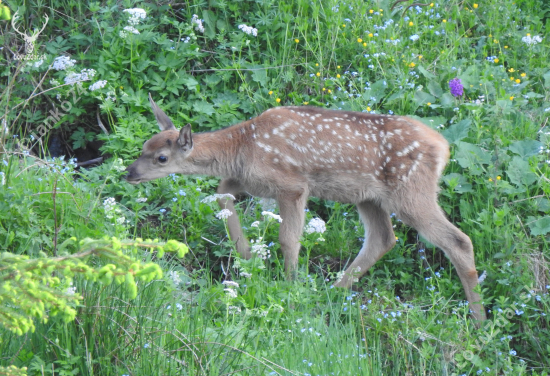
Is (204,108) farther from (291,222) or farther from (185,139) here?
(291,222)

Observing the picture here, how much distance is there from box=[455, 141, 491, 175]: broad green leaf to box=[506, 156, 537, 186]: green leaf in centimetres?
24

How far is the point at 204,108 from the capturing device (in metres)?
8.09

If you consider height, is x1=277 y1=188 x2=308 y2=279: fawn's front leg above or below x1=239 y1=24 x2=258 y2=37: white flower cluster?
below

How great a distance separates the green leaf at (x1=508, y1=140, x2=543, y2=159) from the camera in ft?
23.2

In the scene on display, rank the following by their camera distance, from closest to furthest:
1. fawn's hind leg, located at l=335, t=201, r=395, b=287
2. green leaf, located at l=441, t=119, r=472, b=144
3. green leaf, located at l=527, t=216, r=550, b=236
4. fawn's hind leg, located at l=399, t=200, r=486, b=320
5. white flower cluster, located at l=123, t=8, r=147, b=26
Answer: fawn's hind leg, located at l=399, t=200, r=486, b=320
green leaf, located at l=527, t=216, r=550, b=236
fawn's hind leg, located at l=335, t=201, r=395, b=287
green leaf, located at l=441, t=119, r=472, b=144
white flower cluster, located at l=123, t=8, r=147, b=26

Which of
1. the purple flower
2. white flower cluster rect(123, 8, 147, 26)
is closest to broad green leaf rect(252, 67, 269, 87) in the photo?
white flower cluster rect(123, 8, 147, 26)

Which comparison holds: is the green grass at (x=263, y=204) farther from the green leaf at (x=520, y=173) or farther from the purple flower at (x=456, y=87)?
the purple flower at (x=456, y=87)

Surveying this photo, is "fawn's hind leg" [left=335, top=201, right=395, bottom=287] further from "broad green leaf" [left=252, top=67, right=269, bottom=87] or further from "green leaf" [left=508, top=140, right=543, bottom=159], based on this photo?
"broad green leaf" [left=252, top=67, right=269, bottom=87]

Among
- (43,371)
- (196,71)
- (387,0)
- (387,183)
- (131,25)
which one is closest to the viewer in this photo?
(43,371)

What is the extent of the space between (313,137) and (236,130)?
73 cm

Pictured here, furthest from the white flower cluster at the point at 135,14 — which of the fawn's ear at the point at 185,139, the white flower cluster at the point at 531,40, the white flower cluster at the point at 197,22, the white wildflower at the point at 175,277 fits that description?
the white flower cluster at the point at 531,40

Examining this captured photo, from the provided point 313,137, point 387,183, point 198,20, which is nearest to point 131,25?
point 198,20

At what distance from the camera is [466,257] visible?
634 cm

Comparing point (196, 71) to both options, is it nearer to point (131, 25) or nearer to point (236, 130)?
point (131, 25)
